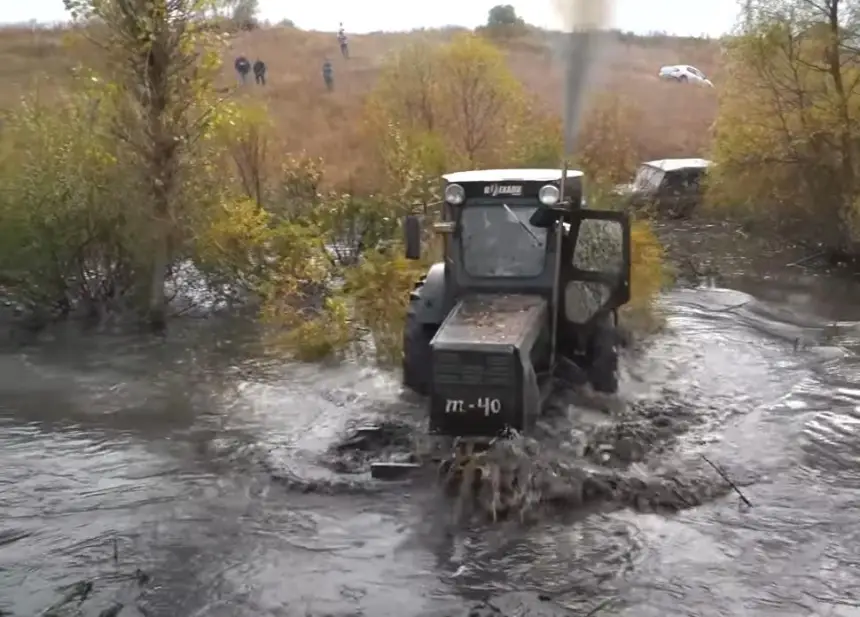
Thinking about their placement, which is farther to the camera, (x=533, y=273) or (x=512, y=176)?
(x=512, y=176)

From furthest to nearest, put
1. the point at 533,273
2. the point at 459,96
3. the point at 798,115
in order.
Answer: the point at 459,96 < the point at 798,115 < the point at 533,273

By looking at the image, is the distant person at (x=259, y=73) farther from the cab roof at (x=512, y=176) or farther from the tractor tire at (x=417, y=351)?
the tractor tire at (x=417, y=351)

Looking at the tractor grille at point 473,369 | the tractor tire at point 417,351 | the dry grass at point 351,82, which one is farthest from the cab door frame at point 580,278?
the dry grass at point 351,82

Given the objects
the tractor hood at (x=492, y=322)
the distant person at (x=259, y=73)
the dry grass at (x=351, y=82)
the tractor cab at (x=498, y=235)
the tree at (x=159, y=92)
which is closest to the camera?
the tractor hood at (x=492, y=322)

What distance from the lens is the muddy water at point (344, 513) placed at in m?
7.39

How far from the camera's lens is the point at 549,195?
386 inches

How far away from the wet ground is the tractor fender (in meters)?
1.26

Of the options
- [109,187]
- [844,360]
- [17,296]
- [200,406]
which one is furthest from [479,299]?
[17,296]

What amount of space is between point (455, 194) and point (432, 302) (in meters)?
1.13

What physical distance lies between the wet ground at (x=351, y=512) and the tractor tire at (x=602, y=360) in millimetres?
868

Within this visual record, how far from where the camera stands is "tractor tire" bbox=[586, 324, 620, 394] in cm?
1063

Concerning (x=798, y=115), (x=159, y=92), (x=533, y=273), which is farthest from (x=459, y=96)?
(x=533, y=273)

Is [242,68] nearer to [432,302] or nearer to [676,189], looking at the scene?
[676,189]

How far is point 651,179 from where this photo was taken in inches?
1128
